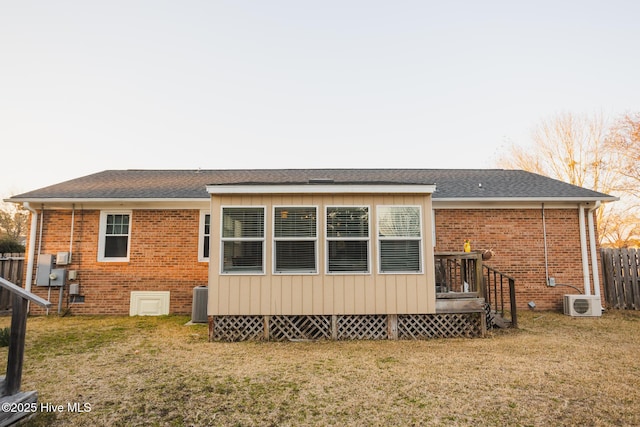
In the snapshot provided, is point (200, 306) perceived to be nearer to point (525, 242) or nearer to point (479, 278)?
point (479, 278)

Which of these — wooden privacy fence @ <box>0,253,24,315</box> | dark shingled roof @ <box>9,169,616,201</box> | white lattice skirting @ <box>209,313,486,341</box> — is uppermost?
dark shingled roof @ <box>9,169,616,201</box>

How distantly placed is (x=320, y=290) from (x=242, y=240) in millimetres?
1737

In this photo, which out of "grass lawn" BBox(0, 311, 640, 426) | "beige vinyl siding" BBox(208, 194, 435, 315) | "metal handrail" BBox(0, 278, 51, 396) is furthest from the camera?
"beige vinyl siding" BBox(208, 194, 435, 315)

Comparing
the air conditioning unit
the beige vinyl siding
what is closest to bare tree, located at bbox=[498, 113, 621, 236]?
the air conditioning unit

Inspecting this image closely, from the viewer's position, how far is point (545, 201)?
957 cm

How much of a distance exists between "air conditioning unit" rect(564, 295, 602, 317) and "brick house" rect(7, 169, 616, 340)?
62 centimetres

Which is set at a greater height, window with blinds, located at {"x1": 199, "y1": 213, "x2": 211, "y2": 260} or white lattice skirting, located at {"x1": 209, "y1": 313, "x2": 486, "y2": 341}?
window with blinds, located at {"x1": 199, "y1": 213, "x2": 211, "y2": 260}

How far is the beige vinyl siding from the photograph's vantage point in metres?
6.57

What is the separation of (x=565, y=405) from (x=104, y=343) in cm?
692

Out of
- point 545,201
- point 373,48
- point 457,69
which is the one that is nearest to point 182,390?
point 545,201

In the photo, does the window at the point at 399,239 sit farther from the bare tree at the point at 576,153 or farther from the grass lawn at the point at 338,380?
the bare tree at the point at 576,153

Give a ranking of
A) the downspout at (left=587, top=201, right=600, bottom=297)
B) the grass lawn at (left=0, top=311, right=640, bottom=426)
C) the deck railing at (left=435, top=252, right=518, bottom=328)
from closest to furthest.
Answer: the grass lawn at (left=0, top=311, right=640, bottom=426), the deck railing at (left=435, top=252, right=518, bottom=328), the downspout at (left=587, top=201, right=600, bottom=297)

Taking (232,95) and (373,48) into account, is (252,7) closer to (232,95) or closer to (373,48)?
(232,95)

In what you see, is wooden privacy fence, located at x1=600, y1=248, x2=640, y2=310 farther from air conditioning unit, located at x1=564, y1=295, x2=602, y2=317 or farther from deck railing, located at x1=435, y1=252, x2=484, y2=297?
deck railing, located at x1=435, y1=252, x2=484, y2=297
